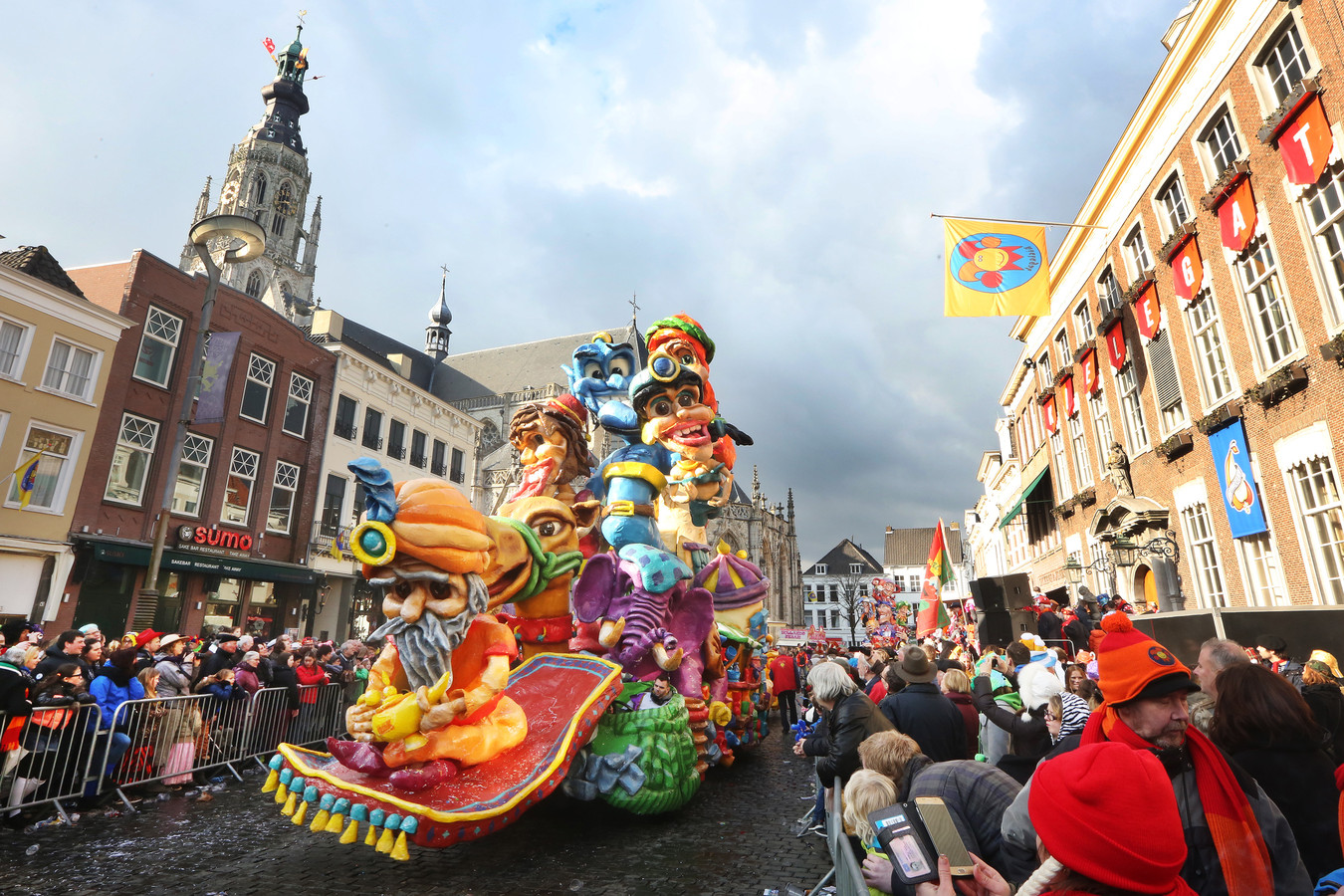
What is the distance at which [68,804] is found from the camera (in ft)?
19.8

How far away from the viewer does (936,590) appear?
1898 centimetres

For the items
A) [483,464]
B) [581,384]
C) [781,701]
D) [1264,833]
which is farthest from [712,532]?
[1264,833]

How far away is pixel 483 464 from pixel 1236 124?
35975 mm

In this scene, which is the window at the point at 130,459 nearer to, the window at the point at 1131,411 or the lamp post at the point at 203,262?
the lamp post at the point at 203,262

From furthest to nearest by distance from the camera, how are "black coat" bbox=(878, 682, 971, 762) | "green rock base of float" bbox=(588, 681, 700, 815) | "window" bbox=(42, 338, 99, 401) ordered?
"window" bbox=(42, 338, 99, 401) < "green rock base of float" bbox=(588, 681, 700, 815) < "black coat" bbox=(878, 682, 971, 762)

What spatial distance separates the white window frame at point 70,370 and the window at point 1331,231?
23.6 m

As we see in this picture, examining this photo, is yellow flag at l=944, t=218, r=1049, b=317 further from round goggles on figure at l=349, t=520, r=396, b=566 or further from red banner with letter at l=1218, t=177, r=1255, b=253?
round goggles on figure at l=349, t=520, r=396, b=566

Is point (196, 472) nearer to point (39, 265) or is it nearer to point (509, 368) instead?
point (39, 265)

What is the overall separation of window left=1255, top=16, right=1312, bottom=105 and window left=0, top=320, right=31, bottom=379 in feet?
78.1

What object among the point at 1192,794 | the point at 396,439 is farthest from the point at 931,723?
the point at 396,439

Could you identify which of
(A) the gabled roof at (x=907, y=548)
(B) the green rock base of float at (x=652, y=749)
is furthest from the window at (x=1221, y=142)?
(A) the gabled roof at (x=907, y=548)

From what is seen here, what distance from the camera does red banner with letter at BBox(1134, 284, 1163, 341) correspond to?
538 inches

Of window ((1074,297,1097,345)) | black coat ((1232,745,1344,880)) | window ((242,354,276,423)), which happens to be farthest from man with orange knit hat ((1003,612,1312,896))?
window ((242,354,276,423))

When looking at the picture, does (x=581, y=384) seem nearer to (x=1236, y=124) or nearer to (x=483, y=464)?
(x=1236, y=124)
